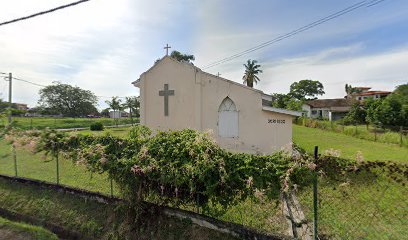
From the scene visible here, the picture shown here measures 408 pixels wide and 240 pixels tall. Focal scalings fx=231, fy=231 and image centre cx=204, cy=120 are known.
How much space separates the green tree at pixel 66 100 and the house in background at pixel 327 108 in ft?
218

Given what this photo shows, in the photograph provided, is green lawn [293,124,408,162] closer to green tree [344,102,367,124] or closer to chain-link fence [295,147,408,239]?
chain-link fence [295,147,408,239]

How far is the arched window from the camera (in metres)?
10.5

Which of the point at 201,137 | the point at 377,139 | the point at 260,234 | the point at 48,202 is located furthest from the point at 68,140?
the point at 377,139

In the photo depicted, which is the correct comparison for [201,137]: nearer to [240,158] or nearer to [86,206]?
[240,158]

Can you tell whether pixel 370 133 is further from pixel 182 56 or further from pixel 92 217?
pixel 182 56

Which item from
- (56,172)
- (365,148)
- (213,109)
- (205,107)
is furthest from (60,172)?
(365,148)

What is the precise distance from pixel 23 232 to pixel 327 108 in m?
53.2

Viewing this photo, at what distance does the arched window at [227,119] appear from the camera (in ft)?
34.6

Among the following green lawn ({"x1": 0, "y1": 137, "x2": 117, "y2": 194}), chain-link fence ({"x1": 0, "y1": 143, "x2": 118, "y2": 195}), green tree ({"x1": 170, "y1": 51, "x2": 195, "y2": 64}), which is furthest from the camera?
green tree ({"x1": 170, "y1": 51, "x2": 195, "y2": 64})

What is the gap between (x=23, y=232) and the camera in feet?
13.3

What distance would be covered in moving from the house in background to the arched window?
40.3m

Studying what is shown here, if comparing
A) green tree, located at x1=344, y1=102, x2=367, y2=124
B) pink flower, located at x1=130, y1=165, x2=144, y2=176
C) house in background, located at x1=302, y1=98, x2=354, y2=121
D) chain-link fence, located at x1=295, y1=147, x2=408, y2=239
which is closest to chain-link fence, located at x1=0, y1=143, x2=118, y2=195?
pink flower, located at x1=130, y1=165, x2=144, y2=176

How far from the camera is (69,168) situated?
23.1ft

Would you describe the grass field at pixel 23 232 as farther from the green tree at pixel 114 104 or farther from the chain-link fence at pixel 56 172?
the green tree at pixel 114 104
